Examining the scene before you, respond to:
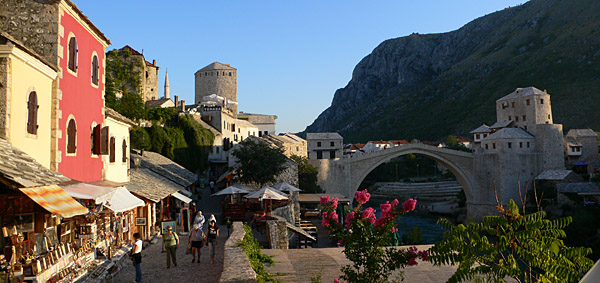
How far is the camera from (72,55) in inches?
416

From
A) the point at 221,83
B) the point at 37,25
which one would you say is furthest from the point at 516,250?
the point at 221,83

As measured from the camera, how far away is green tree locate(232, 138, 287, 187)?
25.3 metres

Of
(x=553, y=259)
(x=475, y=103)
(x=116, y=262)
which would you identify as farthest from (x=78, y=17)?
(x=475, y=103)

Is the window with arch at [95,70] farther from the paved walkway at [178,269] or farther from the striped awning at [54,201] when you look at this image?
the striped awning at [54,201]

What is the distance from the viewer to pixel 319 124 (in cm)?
17050

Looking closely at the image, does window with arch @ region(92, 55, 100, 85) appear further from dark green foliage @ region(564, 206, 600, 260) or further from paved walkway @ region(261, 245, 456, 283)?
dark green foliage @ region(564, 206, 600, 260)

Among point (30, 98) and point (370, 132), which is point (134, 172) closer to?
point (30, 98)

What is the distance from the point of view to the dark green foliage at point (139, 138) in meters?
28.4

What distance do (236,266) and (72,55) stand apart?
7418mm

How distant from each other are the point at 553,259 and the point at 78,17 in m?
11.4

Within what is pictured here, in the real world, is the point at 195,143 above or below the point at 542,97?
below

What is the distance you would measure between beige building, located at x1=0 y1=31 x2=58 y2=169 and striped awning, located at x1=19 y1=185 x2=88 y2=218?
1.46m

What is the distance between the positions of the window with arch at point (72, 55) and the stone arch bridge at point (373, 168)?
87.4 ft

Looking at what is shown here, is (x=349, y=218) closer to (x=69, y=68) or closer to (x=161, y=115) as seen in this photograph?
(x=69, y=68)
